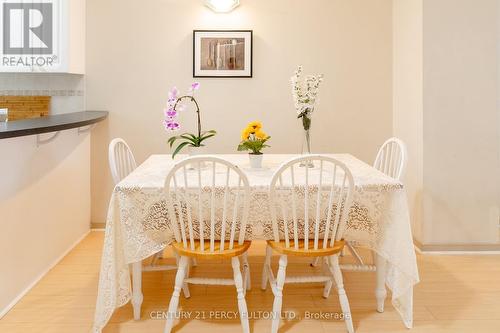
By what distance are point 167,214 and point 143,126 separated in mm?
1919

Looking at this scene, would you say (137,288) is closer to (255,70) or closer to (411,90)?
(255,70)

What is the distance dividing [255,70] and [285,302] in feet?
6.76

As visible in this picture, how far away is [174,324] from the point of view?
2416 mm

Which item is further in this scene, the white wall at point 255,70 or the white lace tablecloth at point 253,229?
the white wall at point 255,70

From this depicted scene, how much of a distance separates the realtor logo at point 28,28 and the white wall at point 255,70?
0.48 meters

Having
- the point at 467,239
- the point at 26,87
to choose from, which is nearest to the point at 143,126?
the point at 26,87

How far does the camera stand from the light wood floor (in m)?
2.39

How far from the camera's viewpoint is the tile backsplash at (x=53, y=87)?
397 centimetres

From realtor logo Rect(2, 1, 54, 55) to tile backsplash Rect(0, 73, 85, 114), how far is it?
427mm

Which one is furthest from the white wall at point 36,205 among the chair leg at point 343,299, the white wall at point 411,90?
the white wall at point 411,90

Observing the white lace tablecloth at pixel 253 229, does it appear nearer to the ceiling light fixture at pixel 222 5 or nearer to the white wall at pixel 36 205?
the white wall at pixel 36 205

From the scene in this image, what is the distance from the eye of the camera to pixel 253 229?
7.66ft

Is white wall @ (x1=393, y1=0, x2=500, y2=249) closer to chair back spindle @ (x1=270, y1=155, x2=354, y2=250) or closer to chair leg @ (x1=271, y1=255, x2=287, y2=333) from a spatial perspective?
chair back spindle @ (x1=270, y1=155, x2=354, y2=250)

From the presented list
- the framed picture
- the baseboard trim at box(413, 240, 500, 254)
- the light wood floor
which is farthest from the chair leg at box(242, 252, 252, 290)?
the framed picture
